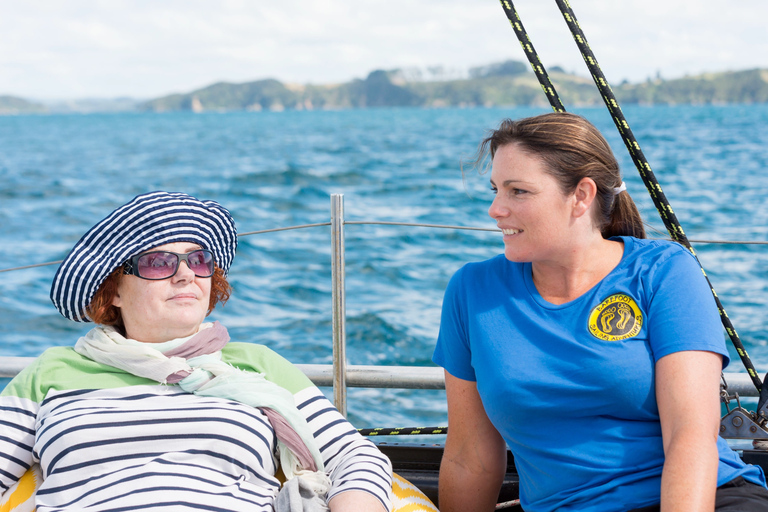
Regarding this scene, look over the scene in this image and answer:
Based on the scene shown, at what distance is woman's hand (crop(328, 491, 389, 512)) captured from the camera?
1.47 metres

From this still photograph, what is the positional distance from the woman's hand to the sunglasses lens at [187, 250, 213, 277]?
0.59m

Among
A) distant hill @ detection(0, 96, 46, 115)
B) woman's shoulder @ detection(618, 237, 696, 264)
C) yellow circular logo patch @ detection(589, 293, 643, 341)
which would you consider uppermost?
distant hill @ detection(0, 96, 46, 115)

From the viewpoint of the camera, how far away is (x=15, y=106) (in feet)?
425

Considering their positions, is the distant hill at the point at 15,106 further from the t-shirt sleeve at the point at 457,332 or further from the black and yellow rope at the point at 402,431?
the t-shirt sleeve at the point at 457,332

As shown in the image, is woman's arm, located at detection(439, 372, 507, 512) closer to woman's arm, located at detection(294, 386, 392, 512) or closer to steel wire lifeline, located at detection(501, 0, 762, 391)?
woman's arm, located at detection(294, 386, 392, 512)

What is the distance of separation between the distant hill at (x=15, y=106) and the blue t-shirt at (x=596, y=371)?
5644 inches

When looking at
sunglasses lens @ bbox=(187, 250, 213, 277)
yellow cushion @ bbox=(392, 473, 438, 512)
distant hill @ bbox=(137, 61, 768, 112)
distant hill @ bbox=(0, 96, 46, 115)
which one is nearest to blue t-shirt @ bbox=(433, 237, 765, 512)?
yellow cushion @ bbox=(392, 473, 438, 512)

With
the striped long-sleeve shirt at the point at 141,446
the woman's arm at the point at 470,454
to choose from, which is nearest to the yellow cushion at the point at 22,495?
the striped long-sleeve shirt at the point at 141,446

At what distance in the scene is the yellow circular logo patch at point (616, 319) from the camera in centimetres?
151

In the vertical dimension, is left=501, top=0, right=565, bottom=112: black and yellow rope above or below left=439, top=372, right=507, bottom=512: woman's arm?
above

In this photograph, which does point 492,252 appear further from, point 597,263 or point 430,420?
point 597,263

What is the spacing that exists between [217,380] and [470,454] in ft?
2.06

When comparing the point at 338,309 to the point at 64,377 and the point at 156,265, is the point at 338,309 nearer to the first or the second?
the point at 156,265

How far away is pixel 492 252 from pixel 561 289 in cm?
727
